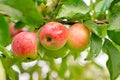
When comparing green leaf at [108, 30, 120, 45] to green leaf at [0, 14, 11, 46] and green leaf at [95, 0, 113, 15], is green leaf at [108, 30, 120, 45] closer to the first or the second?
green leaf at [95, 0, 113, 15]

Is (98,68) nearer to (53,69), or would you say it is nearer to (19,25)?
(53,69)

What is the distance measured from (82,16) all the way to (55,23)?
0.08 m

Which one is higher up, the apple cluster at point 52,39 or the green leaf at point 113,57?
the apple cluster at point 52,39

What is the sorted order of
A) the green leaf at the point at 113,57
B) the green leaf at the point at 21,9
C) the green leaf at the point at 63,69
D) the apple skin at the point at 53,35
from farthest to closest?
the green leaf at the point at 63,69, the green leaf at the point at 113,57, the apple skin at the point at 53,35, the green leaf at the point at 21,9

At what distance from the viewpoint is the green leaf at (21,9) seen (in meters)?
0.85

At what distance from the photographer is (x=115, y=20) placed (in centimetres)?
99

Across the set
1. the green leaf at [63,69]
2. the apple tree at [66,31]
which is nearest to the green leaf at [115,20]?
the apple tree at [66,31]

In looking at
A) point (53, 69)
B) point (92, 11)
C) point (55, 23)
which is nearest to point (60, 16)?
point (55, 23)

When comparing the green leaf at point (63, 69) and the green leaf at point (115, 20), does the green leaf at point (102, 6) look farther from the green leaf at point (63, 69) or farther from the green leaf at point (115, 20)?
the green leaf at point (63, 69)

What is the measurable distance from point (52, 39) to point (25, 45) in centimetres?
→ 7

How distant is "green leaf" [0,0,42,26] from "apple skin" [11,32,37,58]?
108 millimetres

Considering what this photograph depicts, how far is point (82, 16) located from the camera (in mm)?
1005

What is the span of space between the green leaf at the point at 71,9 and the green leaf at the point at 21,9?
8 cm

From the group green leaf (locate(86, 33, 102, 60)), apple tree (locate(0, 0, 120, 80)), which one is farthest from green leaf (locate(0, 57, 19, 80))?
green leaf (locate(86, 33, 102, 60))
